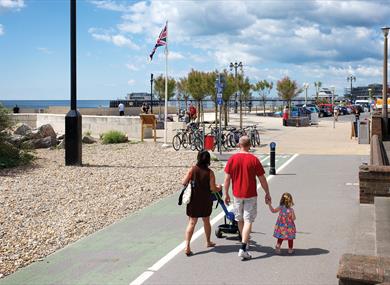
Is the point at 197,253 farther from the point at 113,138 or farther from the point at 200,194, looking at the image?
the point at 113,138

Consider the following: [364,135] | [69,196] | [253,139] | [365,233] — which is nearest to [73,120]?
[69,196]

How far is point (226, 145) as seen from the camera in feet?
75.9

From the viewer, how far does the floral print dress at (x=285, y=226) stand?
23.4 feet

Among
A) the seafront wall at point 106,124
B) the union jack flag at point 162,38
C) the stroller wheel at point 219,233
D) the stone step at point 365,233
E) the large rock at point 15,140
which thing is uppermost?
the union jack flag at point 162,38

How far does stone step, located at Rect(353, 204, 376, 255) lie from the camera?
21.4 feet

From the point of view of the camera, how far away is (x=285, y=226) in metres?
7.15

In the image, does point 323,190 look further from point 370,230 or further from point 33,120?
point 33,120

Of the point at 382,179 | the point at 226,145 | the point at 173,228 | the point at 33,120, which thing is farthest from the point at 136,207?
the point at 33,120

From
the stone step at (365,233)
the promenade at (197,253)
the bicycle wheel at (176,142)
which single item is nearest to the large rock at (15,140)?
the bicycle wheel at (176,142)

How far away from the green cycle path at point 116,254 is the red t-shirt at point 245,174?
1237 millimetres

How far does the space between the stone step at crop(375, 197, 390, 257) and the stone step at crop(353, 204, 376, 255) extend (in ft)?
0.60

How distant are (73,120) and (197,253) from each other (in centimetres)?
938

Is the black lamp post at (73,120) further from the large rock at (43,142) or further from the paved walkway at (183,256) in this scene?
the large rock at (43,142)

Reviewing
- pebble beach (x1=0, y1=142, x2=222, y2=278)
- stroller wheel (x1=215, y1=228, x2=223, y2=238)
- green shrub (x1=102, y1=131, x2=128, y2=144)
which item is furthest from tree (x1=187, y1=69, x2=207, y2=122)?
stroller wheel (x1=215, y1=228, x2=223, y2=238)
